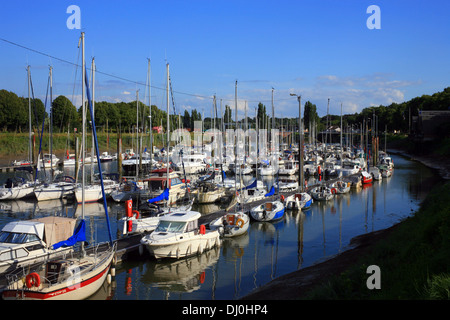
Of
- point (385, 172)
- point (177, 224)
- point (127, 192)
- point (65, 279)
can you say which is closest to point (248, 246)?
point (177, 224)

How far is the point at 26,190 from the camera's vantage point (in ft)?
147

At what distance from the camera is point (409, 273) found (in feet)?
48.4

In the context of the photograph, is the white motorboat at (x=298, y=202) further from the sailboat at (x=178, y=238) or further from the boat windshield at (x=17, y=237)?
the boat windshield at (x=17, y=237)

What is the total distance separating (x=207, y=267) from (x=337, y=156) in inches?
2900

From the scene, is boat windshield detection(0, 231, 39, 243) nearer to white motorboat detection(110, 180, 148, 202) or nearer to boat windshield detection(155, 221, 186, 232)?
boat windshield detection(155, 221, 186, 232)

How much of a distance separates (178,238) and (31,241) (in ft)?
25.1

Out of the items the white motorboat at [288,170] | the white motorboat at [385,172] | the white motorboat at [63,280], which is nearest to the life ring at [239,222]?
the white motorboat at [63,280]

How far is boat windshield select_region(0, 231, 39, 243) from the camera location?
69.5ft

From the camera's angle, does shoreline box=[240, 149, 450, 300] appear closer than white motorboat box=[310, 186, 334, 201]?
Yes

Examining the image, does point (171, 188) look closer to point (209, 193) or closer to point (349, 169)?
point (209, 193)

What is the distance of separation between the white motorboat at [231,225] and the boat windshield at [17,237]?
38.3ft

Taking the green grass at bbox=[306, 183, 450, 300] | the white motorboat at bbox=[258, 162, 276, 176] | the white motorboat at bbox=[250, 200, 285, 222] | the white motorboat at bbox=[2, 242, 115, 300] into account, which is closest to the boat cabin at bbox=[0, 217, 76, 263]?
the white motorboat at bbox=[2, 242, 115, 300]

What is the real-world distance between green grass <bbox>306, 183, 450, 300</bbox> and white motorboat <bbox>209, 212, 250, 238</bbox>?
11.2m
